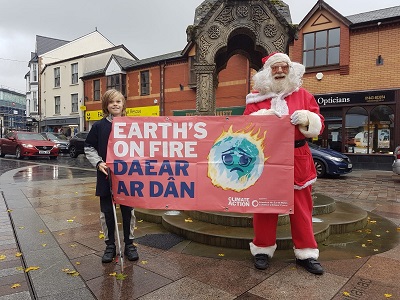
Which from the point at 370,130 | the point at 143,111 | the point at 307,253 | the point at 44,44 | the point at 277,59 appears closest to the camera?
the point at 307,253

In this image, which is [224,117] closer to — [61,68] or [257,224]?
[257,224]

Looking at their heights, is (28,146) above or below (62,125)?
below

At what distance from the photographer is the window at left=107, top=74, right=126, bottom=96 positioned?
2498cm

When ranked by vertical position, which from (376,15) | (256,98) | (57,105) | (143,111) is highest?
(376,15)

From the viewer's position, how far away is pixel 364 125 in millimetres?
14516

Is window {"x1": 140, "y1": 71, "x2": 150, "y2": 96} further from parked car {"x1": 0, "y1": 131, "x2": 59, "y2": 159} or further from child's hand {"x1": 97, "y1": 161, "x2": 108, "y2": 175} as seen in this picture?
child's hand {"x1": 97, "y1": 161, "x2": 108, "y2": 175}

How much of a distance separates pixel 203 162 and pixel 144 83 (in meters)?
21.9

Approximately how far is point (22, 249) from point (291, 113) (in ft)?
10.8

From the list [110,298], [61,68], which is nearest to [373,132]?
[110,298]

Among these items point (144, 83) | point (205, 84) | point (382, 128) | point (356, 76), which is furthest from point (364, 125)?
point (144, 83)

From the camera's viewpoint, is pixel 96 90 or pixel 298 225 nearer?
pixel 298 225

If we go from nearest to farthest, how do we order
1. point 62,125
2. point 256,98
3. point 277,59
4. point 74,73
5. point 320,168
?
point 277,59
point 256,98
point 320,168
point 74,73
point 62,125

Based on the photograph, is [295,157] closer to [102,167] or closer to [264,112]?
[264,112]

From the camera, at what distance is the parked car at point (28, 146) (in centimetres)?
1625
